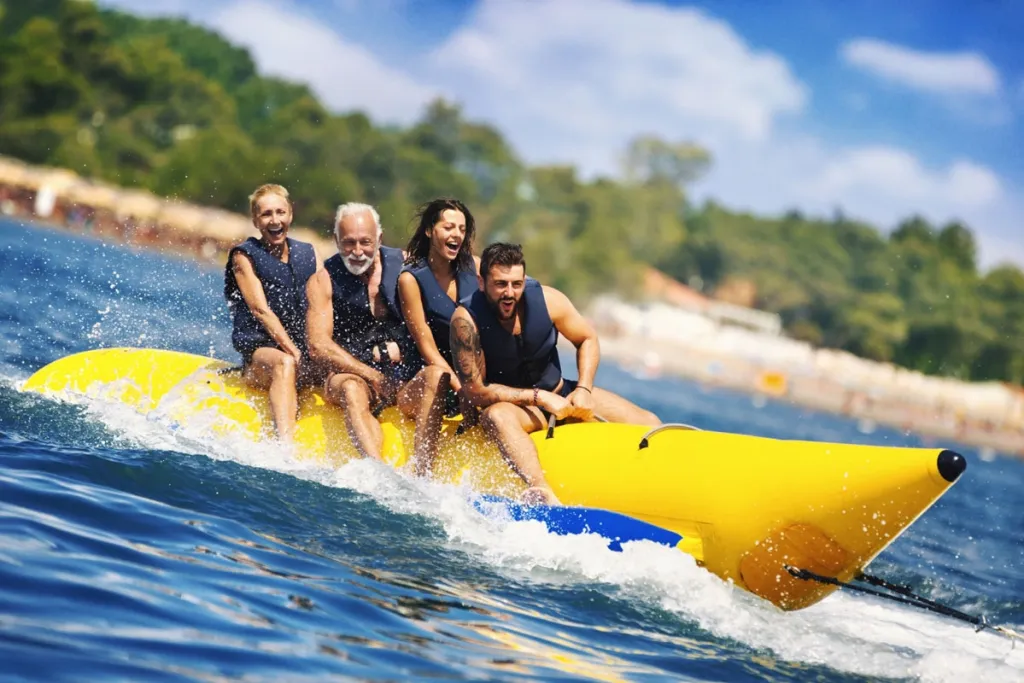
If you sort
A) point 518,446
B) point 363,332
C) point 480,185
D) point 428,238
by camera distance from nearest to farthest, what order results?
1. point 518,446
2. point 428,238
3. point 363,332
4. point 480,185

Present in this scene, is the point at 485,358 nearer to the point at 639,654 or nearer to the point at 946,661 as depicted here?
the point at 639,654

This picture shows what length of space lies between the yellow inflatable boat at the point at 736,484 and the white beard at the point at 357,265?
0.71m

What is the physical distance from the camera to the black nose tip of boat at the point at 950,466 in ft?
14.2

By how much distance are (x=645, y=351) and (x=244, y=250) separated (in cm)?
5245

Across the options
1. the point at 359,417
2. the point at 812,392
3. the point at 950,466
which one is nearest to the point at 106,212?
the point at 812,392

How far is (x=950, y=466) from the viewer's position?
14.2 ft

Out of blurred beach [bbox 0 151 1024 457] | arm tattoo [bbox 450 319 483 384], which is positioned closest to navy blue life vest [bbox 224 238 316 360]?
arm tattoo [bbox 450 319 483 384]

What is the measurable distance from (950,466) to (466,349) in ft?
6.62

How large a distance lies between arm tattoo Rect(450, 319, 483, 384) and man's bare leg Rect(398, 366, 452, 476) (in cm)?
18

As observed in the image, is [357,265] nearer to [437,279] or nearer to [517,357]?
[437,279]

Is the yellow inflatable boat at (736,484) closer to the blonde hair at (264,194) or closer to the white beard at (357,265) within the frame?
the white beard at (357,265)

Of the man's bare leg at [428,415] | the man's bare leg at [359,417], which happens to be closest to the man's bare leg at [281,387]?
the man's bare leg at [359,417]

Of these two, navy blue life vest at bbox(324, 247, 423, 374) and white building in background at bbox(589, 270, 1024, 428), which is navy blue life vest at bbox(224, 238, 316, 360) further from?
white building in background at bbox(589, 270, 1024, 428)

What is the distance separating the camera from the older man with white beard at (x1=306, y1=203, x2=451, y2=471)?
5695 millimetres
